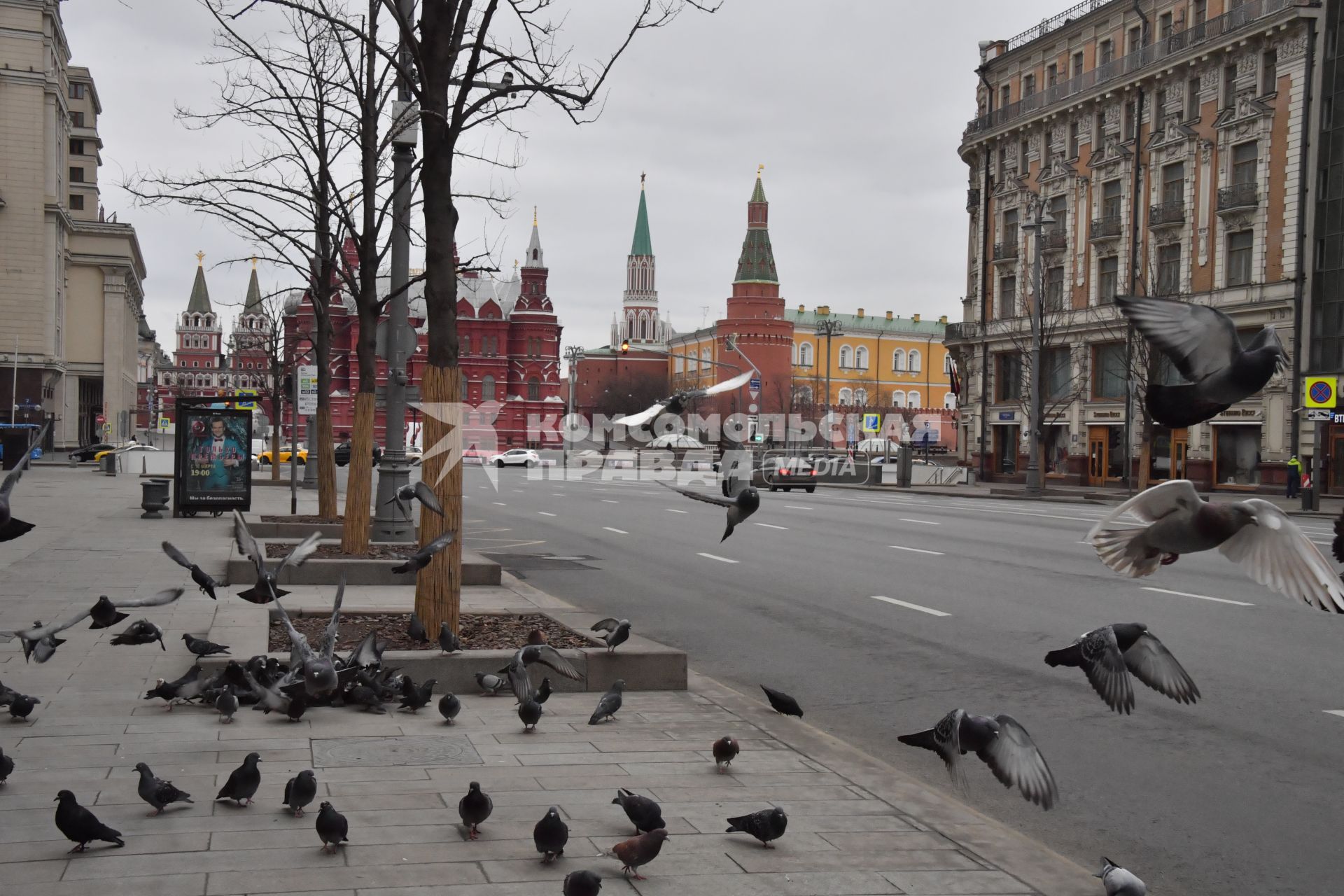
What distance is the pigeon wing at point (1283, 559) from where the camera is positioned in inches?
62.4

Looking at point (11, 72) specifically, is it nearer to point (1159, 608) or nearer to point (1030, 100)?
point (1030, 100)

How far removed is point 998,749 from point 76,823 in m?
3.84

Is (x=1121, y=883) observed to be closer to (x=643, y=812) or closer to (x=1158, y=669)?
(x=1158, y=669)

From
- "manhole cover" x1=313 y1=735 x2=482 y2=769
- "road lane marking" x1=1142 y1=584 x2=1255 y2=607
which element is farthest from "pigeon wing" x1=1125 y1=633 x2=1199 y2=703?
"road lane marking" x1=1142 y1=584 x2=1255 y2=607

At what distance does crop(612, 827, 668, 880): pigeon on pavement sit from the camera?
4.96 metres

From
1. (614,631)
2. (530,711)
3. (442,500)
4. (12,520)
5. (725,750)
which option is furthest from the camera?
(442,500)

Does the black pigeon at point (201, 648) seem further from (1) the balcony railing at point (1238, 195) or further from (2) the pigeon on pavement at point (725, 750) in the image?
(1) the balcony railing at point (1238, 195)

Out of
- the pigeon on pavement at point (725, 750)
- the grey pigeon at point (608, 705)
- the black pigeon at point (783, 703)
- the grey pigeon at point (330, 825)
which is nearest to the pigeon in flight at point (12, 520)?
the grey pigeon at point (330, 825)

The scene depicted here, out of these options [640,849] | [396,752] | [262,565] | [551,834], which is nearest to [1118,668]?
[640,849]

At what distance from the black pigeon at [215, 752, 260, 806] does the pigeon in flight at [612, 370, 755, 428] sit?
8.09 feet

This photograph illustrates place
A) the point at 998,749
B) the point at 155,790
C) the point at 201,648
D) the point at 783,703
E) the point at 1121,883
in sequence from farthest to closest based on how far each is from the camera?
the point at 201,648 < the point at 783,703 < the point at 155,790 < the point at 1121,883 < the point at 998,749

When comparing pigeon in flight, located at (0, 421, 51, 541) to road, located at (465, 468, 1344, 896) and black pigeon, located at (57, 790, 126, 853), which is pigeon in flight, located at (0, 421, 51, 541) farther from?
road, located at (465, 468, 1344, 896)

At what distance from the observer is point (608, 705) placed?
311 inches

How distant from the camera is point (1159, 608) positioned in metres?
15.0
